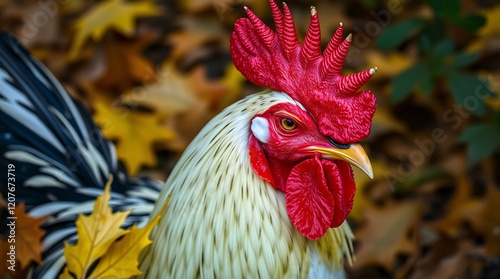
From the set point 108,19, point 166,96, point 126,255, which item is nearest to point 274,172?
point 126,255

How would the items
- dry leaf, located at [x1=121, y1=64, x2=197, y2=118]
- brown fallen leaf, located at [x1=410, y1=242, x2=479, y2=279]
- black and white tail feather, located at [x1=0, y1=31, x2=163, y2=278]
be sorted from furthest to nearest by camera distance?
dry leaf, located at [x1=121, y1=64, x2=197, y2=118], brown fallen leaf, located at [x1=410, y1=242, x2=479, y2=279], black and white tail feather, located at [x1=0, y1=31, x2=163, y2=278]

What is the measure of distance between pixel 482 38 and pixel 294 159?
182cm

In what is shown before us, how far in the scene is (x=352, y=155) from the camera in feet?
5.14

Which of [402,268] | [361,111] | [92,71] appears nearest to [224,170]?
[361,111]

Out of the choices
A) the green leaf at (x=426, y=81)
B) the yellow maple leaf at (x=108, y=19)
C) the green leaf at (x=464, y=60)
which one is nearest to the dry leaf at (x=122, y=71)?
the yellow maple leaf at (x=108, y=19)

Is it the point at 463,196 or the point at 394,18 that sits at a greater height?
the point at 394,18

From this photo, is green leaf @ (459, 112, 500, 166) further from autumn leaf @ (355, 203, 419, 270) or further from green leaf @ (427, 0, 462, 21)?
green leaf @ (427, 0, 462, 21)

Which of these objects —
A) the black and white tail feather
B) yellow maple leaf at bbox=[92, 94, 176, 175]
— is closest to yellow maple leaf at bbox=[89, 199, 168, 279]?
the black and white tail feather

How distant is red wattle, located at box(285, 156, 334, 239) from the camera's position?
1.63 m

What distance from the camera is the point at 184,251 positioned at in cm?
171

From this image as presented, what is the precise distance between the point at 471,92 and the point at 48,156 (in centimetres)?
159

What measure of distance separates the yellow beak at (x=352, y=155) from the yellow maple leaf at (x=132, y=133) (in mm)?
1361

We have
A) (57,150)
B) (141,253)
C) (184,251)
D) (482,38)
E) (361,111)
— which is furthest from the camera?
(482,38)

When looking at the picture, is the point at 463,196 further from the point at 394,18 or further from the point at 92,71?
the point at 92,71
